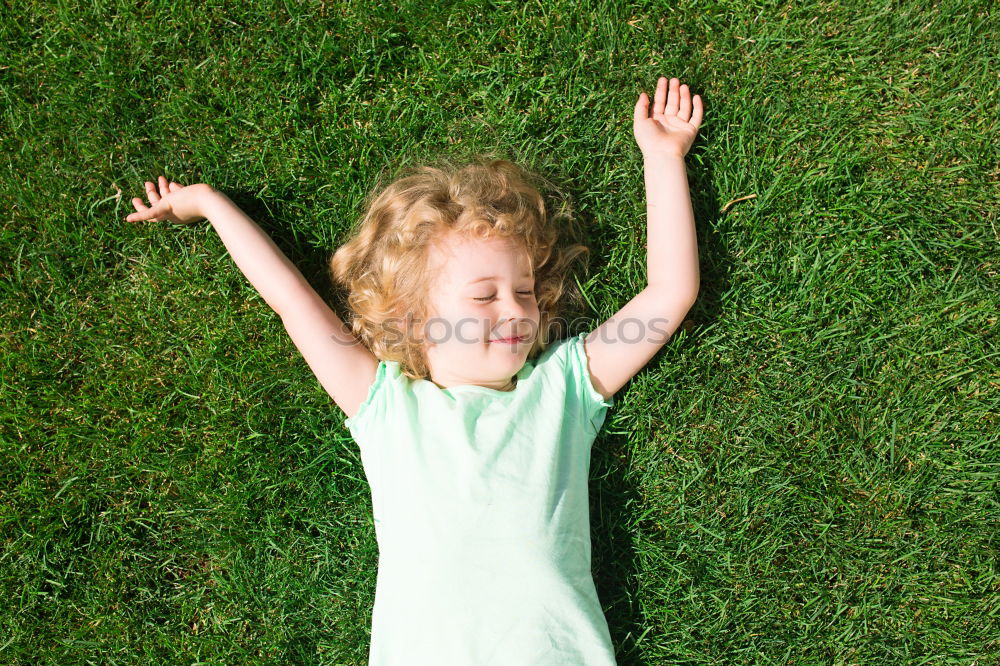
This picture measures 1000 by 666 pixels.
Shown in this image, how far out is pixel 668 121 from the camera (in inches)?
112

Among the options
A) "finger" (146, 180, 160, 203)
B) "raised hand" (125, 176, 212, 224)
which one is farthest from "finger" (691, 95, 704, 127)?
"finger" (146, 180, 160, 203)

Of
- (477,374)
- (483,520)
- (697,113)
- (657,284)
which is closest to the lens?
(483,520)

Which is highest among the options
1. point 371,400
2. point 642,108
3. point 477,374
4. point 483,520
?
point 642,108

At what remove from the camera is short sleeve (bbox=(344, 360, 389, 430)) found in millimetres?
2580

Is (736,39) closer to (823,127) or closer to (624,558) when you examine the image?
(823,127)

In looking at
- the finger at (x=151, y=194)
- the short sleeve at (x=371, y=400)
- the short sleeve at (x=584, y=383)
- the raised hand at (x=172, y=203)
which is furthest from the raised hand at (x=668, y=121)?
the finger at (x=151, y=194)

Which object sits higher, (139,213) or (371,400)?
(139,213)

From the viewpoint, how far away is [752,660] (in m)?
2.76

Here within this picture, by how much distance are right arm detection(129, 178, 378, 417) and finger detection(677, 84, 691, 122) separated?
156 centimetres

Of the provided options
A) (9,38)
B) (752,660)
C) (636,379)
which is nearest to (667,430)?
(636,379)

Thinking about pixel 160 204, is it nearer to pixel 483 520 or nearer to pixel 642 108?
pixel 483 520

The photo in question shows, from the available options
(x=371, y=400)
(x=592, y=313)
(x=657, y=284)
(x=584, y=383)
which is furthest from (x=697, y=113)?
(x=371, y=400)

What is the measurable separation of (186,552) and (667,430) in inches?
79.0

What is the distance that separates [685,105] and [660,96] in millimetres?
107
